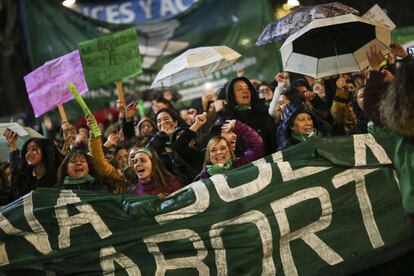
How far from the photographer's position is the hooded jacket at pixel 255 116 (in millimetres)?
8016

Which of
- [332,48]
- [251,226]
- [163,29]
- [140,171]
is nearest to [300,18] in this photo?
[332,48]

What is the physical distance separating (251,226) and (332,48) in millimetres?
2703

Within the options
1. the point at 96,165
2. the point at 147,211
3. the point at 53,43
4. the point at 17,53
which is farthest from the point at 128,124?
the point at 17,53

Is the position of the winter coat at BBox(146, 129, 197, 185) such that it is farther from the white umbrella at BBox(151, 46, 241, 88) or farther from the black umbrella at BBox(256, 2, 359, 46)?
the white umbrella at BBox(151, 46, 241, 88)

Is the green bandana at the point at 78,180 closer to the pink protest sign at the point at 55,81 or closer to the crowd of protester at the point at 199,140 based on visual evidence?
the crowd of protester at the point at 199,140

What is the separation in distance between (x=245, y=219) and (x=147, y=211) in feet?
2.46

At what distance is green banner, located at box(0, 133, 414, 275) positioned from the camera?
21.1 feet

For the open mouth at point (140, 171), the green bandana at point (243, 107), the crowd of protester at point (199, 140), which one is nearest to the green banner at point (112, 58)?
the crowd of protester at point (199, 140)

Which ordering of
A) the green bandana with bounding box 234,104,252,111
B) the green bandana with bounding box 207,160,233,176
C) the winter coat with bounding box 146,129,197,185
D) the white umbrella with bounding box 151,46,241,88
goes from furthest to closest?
the white umbrella with bounding box 151,46,241,88
the green bandana with bounding box 234,104,252,111
the winter coat with bounding box 146,129,197,185
the green bandana with bounding box 207,160,233,176

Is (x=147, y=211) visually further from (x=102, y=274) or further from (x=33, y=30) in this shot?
(x=33, y=30)

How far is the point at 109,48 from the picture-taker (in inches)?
436

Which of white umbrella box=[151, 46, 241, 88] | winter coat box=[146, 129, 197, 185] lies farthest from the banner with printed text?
winter coat box=[146, 129, 197, 185]

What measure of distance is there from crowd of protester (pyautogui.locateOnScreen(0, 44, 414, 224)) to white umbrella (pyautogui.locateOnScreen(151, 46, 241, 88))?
3.69 feet

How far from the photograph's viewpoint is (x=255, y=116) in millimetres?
8195
